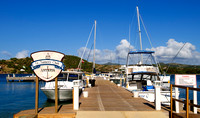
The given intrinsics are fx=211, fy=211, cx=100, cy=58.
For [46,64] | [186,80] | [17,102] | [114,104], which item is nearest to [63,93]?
[114,104]

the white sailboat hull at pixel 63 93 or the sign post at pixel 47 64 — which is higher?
the sign post at pixel 47 64

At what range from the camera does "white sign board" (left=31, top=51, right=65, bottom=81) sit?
35.9 feet

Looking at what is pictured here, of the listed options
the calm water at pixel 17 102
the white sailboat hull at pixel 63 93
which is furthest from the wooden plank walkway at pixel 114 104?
the calm water at pixel 17 102

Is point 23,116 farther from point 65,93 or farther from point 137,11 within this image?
point 137,11

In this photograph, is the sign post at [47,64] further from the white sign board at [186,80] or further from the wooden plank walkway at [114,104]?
the white sign board at [186,80]

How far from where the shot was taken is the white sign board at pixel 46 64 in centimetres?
1094

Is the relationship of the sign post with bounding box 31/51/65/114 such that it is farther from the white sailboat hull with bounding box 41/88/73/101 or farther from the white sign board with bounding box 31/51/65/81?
the white sailboat hull with bounding box 41/88/73/101

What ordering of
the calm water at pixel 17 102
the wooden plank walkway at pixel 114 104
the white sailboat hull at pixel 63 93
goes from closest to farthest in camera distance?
the wooden plank walkway at pixel 114 104
the calm water at pixel 17 102
the white sailboat hull at pixel 63 93

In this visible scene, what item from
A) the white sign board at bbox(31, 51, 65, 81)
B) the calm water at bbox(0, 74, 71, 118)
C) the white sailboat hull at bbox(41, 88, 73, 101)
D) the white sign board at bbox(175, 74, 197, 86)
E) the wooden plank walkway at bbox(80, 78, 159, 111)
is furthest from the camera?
the white sailboat hull at bbox(41, 88, 73, 101)

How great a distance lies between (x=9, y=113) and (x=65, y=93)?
19.9 feet

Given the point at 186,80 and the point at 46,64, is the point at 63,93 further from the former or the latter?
the point at 186,80

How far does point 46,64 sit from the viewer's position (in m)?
11.0

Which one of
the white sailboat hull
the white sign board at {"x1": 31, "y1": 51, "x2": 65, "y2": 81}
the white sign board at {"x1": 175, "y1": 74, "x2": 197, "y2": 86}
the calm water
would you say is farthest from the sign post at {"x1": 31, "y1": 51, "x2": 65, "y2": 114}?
the white sailboat hull

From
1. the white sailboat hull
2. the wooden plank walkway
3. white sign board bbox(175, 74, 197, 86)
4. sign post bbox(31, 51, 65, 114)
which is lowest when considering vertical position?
the white sailboat hull
